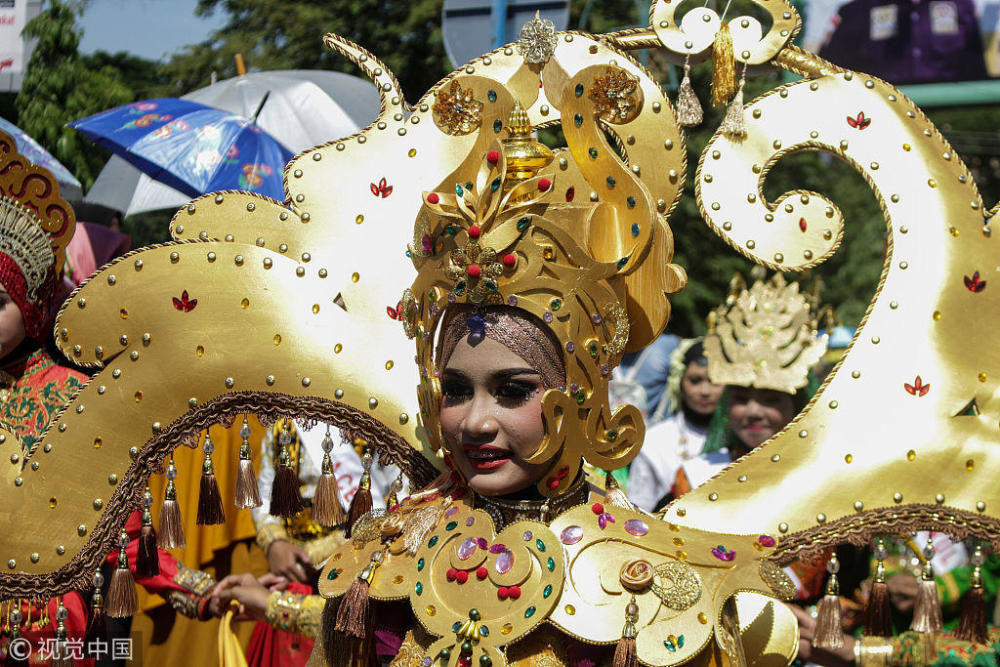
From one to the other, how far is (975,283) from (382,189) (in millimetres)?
1495

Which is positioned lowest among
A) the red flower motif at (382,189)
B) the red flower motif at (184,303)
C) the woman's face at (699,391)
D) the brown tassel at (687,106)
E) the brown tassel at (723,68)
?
the woman's face at (699,391)

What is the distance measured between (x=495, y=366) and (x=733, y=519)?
768mm

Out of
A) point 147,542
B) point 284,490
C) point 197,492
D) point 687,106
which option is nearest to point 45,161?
point 197,492

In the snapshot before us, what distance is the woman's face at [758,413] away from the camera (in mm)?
5137

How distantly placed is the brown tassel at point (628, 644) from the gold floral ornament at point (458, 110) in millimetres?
1157

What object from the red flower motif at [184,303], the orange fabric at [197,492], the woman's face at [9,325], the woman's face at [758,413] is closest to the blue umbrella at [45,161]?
the orange fabric at [197,492]

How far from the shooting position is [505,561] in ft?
9.02

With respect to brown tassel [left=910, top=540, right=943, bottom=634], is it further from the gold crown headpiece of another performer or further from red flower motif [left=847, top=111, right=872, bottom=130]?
red flower motif [left=847, top=111, right=872, bottom=130]

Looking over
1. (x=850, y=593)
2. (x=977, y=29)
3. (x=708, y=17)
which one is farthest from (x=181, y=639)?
(x=977, y=29)

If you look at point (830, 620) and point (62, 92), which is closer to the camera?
point (830, 620)

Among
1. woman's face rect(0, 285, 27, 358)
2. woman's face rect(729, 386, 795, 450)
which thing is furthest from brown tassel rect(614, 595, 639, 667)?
woman's face rect(729, 386, 795, 450)

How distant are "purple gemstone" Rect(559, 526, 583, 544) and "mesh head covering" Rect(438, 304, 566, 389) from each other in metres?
0.32

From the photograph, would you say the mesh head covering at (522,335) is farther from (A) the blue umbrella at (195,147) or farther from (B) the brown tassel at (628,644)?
(A) the blue umbrella at (195,147)

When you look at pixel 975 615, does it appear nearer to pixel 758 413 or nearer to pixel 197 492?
pixel 758 413
